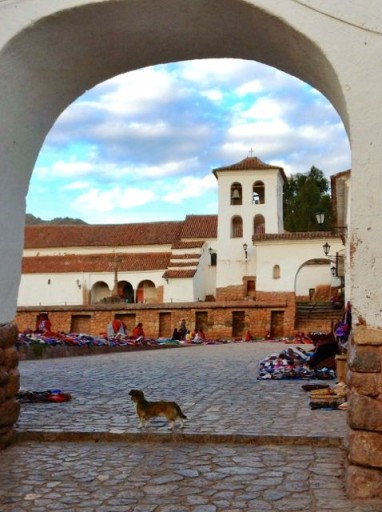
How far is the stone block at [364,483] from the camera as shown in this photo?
3.38 m

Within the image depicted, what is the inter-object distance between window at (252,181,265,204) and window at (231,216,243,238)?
1608 millimetres

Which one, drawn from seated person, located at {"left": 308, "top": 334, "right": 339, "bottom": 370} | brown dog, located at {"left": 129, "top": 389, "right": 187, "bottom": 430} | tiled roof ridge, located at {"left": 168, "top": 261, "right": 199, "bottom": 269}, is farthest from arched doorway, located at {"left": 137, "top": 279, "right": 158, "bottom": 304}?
brown dog, located at {"left": 129, "top": 389, "right": 187, "bottom": 430}

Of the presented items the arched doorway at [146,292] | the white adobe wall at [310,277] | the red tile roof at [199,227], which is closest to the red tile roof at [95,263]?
the arched doorway at [146,292]

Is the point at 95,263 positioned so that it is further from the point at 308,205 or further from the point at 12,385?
the point at 12,385

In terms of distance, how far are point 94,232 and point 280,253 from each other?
16.4m

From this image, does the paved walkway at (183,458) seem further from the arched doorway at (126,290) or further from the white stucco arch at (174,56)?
the arched doorway at (126,290)

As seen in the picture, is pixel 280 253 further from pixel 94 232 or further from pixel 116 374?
pixel 116 374

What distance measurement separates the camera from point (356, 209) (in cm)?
367

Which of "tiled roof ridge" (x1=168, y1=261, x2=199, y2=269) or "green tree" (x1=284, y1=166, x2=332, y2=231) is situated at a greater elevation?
"green tree" (x1=284, y1=166, x2=332, y2=231)

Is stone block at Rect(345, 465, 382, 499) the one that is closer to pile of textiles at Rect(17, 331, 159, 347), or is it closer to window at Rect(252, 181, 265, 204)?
pile of textiles at Rect(17, 331, 159, 347)

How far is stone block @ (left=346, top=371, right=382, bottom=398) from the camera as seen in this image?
11.4 ft

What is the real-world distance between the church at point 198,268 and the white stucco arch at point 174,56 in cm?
2364

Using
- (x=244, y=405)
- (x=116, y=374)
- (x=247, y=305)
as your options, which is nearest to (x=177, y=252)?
(x=247, y=305)

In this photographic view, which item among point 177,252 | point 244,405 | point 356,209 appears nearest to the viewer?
point 356,209
